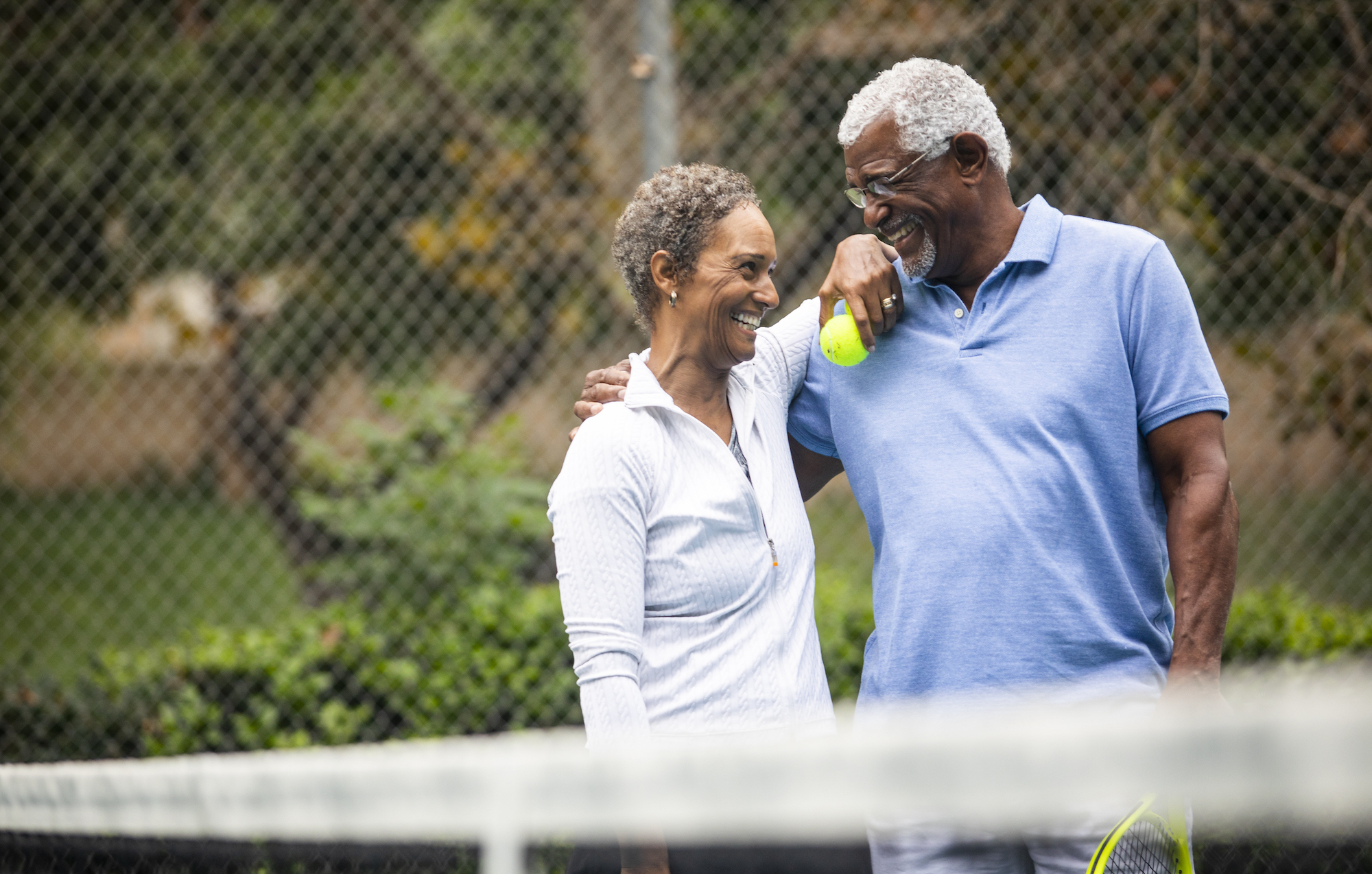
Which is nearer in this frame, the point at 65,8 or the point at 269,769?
the point at 269,769

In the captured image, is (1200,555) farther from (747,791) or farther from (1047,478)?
(747,791)

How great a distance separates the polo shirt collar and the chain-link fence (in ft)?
7.85

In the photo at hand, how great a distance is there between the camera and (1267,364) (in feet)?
14.6

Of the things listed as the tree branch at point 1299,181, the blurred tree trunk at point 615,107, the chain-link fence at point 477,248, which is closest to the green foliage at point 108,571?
the chain-link fence at point 477,248

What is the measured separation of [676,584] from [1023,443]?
2.02 ft

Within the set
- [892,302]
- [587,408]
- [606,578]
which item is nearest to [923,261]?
[892,302]

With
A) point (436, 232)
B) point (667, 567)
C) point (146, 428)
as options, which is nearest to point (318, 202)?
point (436, 232)

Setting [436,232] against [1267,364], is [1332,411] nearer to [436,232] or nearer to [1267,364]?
[1267,364]

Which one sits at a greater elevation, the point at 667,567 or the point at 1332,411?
the point at 1332,411

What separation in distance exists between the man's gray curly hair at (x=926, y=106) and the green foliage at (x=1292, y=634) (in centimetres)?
304

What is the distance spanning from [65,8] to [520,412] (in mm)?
2466

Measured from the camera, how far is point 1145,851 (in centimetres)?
153

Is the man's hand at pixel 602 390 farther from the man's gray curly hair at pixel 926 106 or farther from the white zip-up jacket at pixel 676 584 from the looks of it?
the man's gray curly hair at pixel 926 106

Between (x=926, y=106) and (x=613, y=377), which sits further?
(x=613, y=377)
